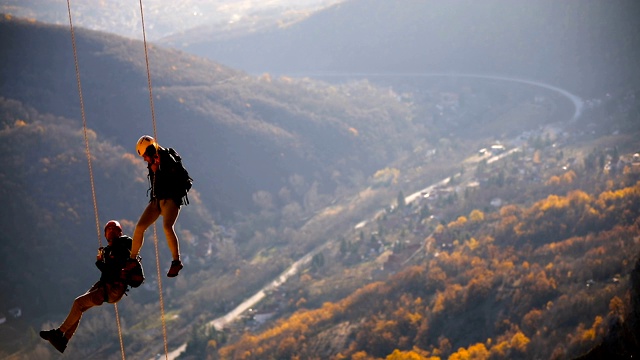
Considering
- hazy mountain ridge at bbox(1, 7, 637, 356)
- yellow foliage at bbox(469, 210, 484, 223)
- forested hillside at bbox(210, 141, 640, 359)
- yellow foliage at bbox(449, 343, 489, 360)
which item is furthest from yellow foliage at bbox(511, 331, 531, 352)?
yellow foliage at bbox(469, 210, 484, 223)

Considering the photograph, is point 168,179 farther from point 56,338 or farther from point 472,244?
point 472,244

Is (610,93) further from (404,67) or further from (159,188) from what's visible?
(159,188)

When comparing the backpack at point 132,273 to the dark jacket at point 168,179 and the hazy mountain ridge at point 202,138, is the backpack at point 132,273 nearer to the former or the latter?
the dark jacket at point 168,179

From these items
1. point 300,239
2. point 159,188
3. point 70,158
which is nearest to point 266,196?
point 300,239

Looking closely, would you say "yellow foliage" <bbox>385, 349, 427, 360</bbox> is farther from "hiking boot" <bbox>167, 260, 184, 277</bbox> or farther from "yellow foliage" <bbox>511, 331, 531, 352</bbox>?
"hiking boot" <bbox>167, 260, 184, 277</bbox>

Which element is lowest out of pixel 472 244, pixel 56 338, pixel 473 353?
pixel 473 353

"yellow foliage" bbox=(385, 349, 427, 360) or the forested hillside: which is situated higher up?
the forested hillside

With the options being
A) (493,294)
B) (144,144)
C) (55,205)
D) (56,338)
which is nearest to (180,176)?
(144,144)

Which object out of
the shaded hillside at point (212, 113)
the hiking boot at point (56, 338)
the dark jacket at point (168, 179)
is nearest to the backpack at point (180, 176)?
the dark jacket at point (168, 179)
